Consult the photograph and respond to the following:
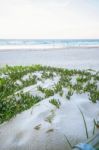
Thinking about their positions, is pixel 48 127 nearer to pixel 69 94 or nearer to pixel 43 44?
pixel 69 94

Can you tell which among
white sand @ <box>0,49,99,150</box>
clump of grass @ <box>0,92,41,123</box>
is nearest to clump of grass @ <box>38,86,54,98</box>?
clump of grass @ <box>0,92,41,123</box>

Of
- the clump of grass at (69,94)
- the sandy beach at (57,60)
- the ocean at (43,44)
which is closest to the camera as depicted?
the clump of grass at (69,94)

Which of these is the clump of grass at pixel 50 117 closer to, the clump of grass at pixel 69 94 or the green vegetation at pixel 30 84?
the green vegetation at pixel 30 84

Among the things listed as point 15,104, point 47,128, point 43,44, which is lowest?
point 43,44

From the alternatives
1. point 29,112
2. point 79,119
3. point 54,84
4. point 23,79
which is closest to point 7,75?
point 23,79

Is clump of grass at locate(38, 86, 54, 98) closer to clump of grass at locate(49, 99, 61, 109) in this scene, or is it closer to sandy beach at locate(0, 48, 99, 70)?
clump of grass at locate(49, 99, 61, 109)

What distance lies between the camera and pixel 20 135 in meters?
4.11

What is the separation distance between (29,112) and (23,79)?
8.27 ft

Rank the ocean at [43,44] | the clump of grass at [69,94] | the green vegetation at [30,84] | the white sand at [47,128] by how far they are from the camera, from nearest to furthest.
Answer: the white sand at [47,128]
the green vegetation at [30,84]
the clump of grass at [69,94]
the ocean at [43,44]

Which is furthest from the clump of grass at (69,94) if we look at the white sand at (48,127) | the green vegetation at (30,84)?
the white sand at (48,127)

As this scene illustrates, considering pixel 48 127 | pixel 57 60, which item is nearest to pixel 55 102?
pixel 48 127

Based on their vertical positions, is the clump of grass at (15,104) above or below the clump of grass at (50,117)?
above

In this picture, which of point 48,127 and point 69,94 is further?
point 69,94

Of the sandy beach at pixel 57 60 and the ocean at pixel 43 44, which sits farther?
the ocean at pixel 43 44
